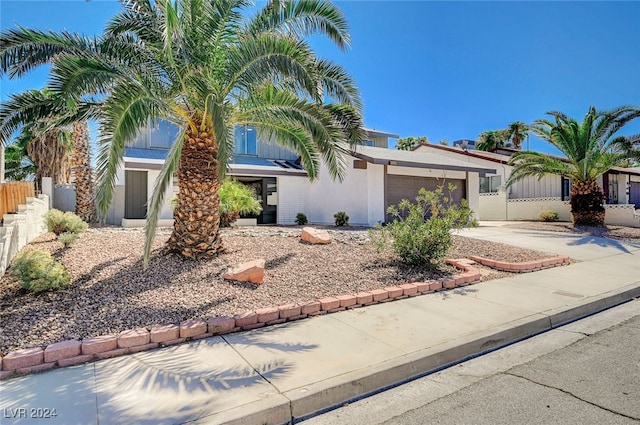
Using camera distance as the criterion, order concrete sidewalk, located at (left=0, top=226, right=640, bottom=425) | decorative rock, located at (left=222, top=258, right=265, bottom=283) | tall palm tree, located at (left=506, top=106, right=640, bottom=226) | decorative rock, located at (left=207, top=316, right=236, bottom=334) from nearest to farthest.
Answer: concrete sidewalk, located at (left=0, top=226, right=640, bottom=425) < decorative rock, located at (left=207, top=316, right=236, bottom=334) < decorative rock, located at (left=222, top=258, right=265, bottom=283) < tall palm tree, located at (left=506, top=106, right=640, bottom=226)

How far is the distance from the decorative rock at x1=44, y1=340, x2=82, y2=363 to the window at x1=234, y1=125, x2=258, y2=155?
55.7 ft

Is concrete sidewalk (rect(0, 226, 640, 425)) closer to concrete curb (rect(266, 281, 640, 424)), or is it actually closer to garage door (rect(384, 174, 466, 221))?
concrete curb (rect(266, 281, 640, 424))

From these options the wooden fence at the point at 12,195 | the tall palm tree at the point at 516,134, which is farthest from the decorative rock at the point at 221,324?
the tall palm tree at the point at 516,134

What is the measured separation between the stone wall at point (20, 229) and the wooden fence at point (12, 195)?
262 millimetres

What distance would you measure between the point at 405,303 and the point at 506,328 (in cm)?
163

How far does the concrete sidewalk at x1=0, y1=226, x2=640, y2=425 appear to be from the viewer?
316 cm

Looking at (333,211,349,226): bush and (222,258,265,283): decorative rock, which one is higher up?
(333,211,349,226): bush

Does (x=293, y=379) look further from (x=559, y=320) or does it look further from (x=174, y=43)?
(x=174, y=43)

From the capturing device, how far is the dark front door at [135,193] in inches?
668

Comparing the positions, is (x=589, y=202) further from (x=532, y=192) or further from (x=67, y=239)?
(x=67, y=239)

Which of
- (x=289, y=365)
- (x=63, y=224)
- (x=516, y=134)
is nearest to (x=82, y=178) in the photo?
(x=63, y=224)

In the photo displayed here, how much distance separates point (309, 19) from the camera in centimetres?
743

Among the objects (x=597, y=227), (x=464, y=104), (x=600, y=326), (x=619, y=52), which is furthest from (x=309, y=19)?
(x=464, y=104)

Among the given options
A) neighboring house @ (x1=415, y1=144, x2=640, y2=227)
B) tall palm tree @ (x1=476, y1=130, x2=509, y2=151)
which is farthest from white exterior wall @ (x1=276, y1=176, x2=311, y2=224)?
tall palm tree @ (x1=476, y1=130, x2=509, y2=151)
